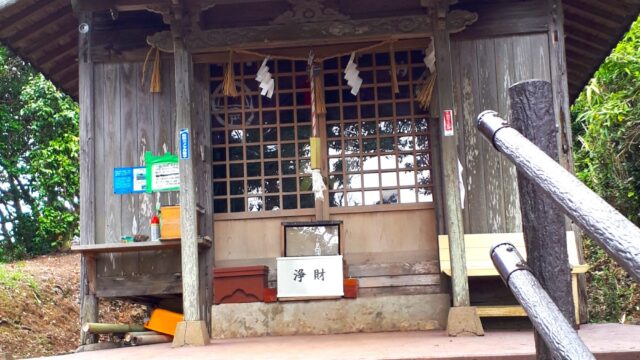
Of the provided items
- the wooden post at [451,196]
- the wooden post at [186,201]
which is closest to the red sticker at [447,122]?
the wooden post at [451,196]

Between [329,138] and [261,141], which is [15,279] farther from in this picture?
[329,138]

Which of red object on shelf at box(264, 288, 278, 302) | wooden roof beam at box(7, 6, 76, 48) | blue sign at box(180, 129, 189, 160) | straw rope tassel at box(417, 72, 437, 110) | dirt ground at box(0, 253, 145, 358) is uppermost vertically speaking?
wooden roof beam at box(7, 6, 76, 48)

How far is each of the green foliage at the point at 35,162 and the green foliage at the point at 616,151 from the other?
12.0 meters

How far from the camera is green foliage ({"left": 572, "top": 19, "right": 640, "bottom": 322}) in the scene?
39.3 ft

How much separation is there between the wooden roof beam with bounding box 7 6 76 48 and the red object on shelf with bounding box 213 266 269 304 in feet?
10.8

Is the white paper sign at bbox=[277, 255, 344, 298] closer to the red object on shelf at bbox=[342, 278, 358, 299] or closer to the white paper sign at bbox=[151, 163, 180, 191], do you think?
the red object on shelf at bbox=[342, 278, 358, 299]

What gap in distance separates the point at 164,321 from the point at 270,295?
1.24 m

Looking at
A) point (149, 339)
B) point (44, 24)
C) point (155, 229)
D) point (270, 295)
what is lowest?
point (149, 339)

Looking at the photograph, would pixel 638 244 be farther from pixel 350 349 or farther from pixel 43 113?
pixel 43 113

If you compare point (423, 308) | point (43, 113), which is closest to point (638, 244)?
point (423, 308)

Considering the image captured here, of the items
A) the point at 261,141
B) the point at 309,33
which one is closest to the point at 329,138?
the point at 261,141

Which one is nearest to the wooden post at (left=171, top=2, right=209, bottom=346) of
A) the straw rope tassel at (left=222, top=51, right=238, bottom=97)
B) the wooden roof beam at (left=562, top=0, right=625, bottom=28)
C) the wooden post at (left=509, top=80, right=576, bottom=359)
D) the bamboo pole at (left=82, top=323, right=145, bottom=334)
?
the straw rope tassel at (left=222, top=51, right=238, bottom=97)

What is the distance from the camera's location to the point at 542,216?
8.77 ft

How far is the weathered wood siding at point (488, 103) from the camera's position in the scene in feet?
25.3
